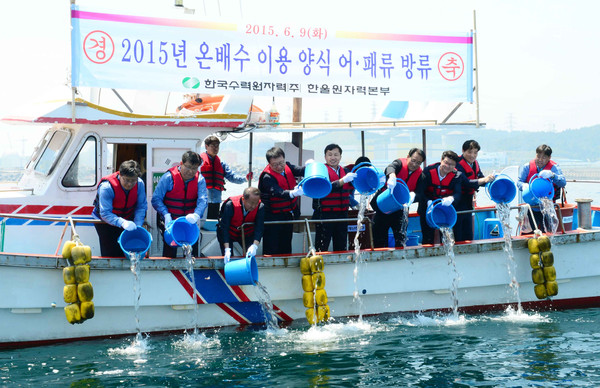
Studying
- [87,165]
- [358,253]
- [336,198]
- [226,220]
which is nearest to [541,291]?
[358,253]

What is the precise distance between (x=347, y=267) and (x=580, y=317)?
11.2ft

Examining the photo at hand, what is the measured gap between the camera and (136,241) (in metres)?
7.89

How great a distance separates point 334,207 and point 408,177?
1.14 meters

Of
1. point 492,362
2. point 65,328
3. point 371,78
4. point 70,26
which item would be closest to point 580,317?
point 492,362

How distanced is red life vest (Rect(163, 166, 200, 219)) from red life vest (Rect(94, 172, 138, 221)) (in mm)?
417

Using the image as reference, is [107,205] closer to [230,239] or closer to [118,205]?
[118,205]

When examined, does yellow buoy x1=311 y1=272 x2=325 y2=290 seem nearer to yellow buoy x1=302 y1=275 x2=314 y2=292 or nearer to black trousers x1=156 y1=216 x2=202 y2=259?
yellow buoy x1=302 y1=275 x2=314 y2=292

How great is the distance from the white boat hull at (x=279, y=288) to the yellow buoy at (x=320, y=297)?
0.45m

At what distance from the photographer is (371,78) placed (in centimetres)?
919

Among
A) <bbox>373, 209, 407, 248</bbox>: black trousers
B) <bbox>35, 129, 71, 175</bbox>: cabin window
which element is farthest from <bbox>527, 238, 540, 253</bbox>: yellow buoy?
<bbox>35, 129, 71, 175</bbox>: cabin window

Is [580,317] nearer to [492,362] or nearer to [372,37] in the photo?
[492,362]

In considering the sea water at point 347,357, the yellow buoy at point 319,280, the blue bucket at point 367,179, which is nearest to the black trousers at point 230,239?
the yellow buoy at point 319,280

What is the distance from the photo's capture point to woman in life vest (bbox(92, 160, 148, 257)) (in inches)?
302

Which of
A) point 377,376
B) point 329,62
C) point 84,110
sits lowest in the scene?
point 377,376
